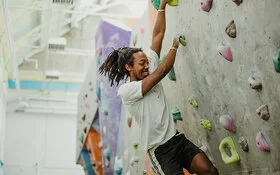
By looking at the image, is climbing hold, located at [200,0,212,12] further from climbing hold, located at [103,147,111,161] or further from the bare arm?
climbing hold, located at [103,147,111,161]

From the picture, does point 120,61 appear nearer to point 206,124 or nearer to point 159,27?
point 159,27

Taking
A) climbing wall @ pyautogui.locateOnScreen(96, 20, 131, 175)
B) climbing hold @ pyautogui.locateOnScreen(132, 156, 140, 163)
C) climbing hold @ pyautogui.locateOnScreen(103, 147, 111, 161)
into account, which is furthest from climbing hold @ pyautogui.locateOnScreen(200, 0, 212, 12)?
climbing hold @ pyautogui.locateOnScreen(103, 147, 111, 161)

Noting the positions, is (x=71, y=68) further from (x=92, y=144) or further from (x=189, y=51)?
(x=189, y=51)

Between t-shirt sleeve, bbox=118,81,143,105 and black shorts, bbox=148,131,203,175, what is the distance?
1.10 feet

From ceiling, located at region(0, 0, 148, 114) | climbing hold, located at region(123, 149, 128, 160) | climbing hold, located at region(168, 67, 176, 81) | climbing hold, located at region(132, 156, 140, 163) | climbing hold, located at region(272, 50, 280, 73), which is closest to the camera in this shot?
climbing hold, located at region(272, 50, 280, 73)

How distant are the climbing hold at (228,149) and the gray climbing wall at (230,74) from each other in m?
0.03

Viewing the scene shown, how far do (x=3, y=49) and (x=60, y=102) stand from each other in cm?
401

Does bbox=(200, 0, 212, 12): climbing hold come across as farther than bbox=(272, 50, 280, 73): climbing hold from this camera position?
Yes

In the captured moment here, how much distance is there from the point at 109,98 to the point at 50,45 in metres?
4.02

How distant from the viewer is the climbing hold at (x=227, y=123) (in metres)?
2.86

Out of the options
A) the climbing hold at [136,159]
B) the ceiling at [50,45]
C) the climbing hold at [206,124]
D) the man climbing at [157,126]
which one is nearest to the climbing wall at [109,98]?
the climbing hold at [136,159]

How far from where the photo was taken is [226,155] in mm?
2984

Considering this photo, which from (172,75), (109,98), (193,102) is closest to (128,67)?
(193,102)

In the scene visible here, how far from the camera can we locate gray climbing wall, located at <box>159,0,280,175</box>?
233 cm
